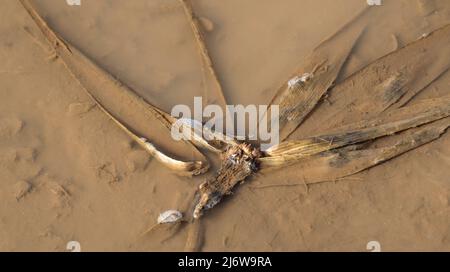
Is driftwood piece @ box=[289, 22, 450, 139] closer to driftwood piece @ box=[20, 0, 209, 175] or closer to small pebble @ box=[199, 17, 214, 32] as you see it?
driftwood piece @ box=[20, 0, 209, 175]

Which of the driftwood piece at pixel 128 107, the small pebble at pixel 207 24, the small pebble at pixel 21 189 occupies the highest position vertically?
the small pebble at pixel 207 24

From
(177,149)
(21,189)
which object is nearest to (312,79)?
(177,149)

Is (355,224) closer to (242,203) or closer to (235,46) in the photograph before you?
(242,203)

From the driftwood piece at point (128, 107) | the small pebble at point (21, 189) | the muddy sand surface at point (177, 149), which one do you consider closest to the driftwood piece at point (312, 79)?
the muddy sand surface at point (177, 149)

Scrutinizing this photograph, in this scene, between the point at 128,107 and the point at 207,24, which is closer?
the point at 128,107

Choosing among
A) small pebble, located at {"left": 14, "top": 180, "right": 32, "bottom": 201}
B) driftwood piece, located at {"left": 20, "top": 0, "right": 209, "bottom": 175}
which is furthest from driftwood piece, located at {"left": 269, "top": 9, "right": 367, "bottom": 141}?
small pebble, located at {"left": 14, "top": 180, "right": 32, "bottom": 201}

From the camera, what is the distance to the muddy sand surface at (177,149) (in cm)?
350

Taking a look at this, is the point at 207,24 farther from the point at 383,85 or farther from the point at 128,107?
the point at 383,85

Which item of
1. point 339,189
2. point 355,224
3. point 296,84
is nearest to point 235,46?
point 296,84

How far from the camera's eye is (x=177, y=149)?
3.66 meters

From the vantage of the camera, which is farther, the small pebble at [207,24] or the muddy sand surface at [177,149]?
the small pebble at [207,24]

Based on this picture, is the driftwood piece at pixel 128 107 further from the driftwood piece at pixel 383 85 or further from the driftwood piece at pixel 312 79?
the driftwood piece at pixel 383 85

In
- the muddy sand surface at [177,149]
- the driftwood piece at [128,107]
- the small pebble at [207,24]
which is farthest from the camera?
the small pebble at [207,24]

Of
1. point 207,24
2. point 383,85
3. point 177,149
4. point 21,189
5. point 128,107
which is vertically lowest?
point 21,189
